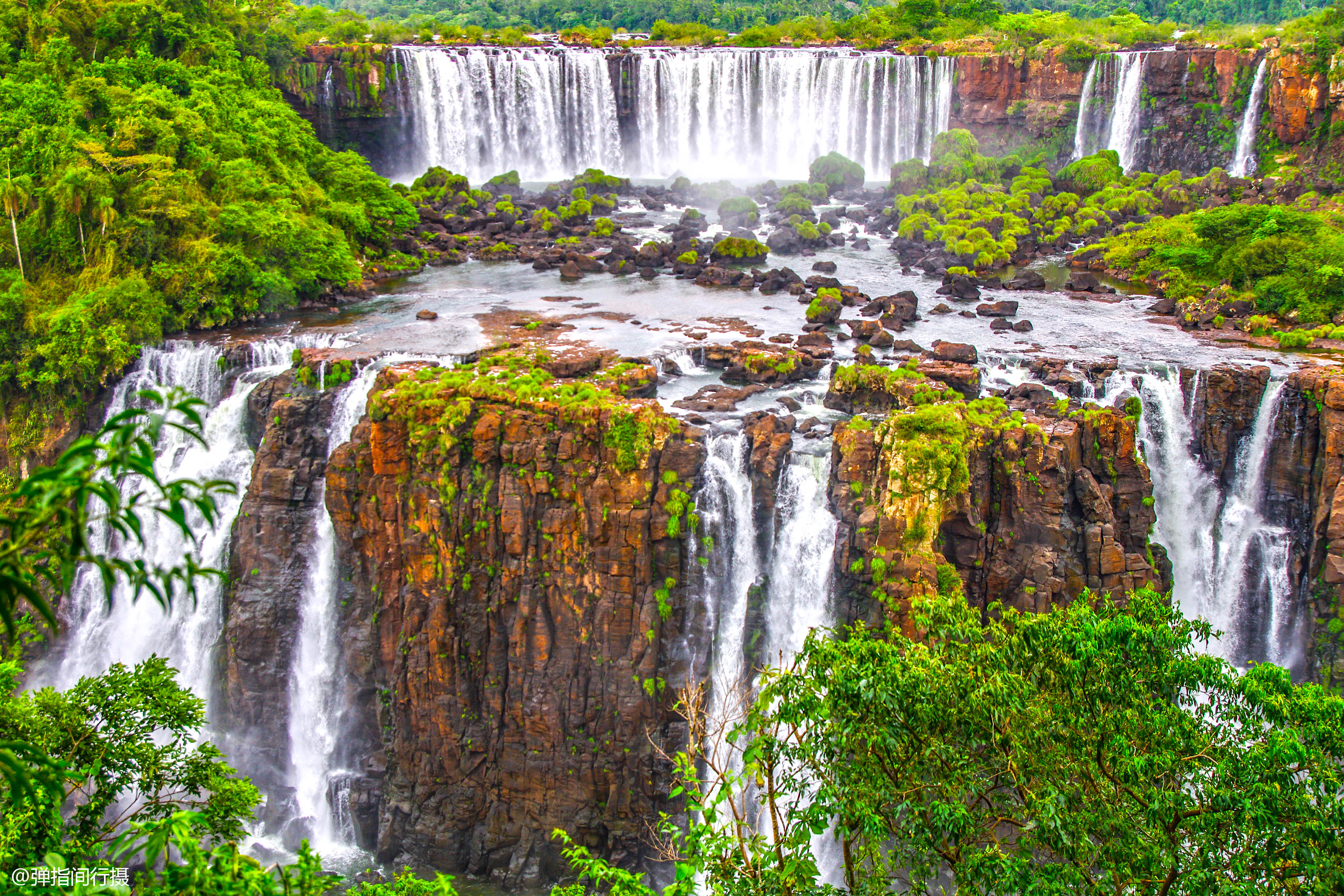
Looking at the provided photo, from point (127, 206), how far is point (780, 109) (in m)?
43.1

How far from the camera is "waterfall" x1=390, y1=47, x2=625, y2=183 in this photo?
61625 mm

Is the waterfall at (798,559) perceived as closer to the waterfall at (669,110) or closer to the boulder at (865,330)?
the boulder at (865,330)

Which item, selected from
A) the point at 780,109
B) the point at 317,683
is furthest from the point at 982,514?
the point at 780,109

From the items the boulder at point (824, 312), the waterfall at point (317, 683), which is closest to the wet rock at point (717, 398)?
the boulder at point (824, 312)

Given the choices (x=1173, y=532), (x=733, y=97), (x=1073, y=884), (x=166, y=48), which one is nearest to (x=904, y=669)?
(x=1073, y=884)

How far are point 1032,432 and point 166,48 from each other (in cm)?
4194

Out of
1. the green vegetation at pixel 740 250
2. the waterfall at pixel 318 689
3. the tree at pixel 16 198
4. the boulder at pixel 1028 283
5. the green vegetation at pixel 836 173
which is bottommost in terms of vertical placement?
the waterfall at pixel 318 689

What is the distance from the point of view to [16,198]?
33.9 meters

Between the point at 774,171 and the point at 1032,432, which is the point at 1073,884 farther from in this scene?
the point at 774,171

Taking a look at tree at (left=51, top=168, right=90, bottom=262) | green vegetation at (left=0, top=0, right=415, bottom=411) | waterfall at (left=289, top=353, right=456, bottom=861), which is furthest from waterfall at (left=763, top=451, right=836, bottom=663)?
tree at (left=51, top=168, right=90, bottom=262)

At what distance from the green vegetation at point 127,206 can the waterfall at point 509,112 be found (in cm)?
1903

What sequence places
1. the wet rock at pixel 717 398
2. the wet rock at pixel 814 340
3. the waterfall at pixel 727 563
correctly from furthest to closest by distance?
the wet rock at pixel 814 340, the wet rock at pixel 717 398, the waterfall at pixel 727 563

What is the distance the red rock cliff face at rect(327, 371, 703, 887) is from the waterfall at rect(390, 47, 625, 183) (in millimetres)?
41433

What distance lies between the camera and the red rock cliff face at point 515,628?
2486cm
